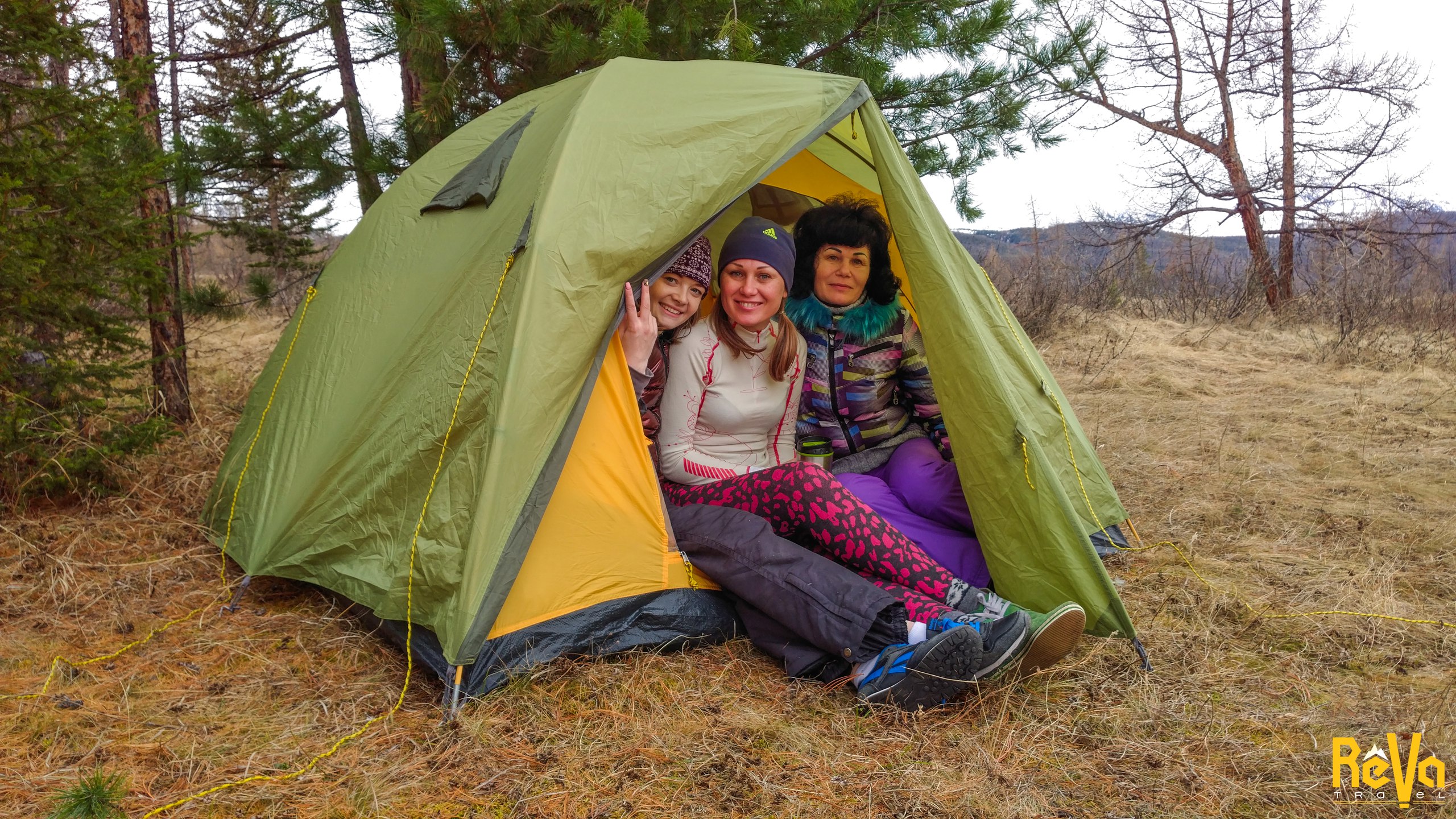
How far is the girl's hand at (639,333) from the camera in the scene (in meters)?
2.68

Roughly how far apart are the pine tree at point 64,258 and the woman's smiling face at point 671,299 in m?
2.19

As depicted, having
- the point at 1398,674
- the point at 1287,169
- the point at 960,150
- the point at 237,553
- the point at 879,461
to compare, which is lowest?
the point at 1398,674

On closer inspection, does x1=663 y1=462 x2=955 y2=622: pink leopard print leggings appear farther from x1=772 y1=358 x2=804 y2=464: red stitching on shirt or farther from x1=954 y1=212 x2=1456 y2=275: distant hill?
x1=954 y1=212 x2=1456 y2=275: distant hill

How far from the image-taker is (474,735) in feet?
7.04

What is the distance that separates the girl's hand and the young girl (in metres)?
0.26

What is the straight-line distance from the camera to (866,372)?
10.4ft

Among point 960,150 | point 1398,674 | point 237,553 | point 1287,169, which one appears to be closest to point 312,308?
point 237,553

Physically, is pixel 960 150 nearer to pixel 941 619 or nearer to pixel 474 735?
pixel 941 619

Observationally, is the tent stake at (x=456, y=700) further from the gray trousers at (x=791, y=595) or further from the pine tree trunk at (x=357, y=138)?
the pine tree trunk at (x=357, y=138)

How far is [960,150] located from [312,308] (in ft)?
11.4

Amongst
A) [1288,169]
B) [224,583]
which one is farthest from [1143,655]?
[1288,169]

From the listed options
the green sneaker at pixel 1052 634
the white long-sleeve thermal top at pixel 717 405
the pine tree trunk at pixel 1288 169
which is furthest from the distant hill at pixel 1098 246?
the green sneaker at pixel 1052 634

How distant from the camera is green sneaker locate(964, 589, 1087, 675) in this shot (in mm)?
2246

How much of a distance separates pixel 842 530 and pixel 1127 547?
169 centimetres
